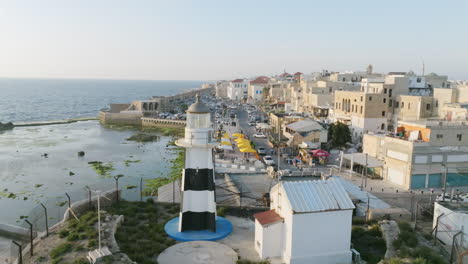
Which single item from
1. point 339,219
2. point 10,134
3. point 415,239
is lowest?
point 10,134

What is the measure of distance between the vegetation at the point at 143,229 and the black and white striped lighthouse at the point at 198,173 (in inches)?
49.1

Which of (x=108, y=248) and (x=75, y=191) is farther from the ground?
(x=108, y=248)

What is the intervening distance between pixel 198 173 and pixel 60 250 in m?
5.72

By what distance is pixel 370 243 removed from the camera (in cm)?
1514

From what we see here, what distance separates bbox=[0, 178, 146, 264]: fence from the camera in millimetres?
15997

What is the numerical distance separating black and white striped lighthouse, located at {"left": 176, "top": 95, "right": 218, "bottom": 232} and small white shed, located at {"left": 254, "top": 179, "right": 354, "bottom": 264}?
2.81 meters

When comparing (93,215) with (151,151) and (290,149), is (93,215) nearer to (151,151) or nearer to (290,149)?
(290,149)

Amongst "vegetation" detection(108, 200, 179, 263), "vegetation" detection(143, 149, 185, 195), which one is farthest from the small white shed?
"vegetation" detection(143, 149, 185, 195)

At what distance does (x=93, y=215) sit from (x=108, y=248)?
366cm

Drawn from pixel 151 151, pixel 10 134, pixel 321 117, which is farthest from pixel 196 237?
pixel 10 134

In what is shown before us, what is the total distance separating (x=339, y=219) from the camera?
13.0 meters

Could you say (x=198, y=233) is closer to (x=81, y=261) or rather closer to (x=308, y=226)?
(x=81, y=261)

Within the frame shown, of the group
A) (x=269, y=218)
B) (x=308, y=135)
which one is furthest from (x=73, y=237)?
(x=308, y=135)

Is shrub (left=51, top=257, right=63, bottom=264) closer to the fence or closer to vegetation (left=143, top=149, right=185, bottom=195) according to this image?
the fence
